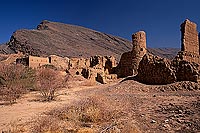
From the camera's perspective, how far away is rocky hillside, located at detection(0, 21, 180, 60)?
66.3 m

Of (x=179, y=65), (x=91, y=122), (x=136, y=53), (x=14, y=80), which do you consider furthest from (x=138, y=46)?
(x=91, y=122)

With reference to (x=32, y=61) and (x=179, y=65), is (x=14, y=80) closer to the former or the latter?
(x=179, y=65)

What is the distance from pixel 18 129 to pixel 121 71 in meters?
21.3

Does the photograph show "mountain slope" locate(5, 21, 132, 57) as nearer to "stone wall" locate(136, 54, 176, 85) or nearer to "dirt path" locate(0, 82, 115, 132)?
"stone wall" locate(136, 54, 176, 85)

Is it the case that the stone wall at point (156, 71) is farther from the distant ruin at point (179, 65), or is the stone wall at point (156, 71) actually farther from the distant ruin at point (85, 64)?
the distant ruin at point (85, 64)

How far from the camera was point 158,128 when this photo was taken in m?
5.96

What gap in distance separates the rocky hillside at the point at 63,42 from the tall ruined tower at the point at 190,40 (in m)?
47.1

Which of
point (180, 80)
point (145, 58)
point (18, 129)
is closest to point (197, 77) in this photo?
point (180, 80)

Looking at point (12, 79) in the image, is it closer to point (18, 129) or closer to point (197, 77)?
point (18, 129)

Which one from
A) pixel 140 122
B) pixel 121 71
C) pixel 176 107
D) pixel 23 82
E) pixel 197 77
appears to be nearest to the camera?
pixel 140 122

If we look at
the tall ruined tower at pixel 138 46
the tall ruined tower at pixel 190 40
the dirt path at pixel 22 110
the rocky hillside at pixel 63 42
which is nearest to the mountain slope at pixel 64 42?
the rocky hillside at pixel 63 42

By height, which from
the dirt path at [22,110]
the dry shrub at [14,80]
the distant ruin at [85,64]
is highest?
the distant ruin at [85,64]

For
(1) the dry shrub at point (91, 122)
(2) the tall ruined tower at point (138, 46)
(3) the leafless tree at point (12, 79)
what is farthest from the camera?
(2) the tall ruined tower at point (138, 46)

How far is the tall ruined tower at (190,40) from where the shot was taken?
1710 cm
